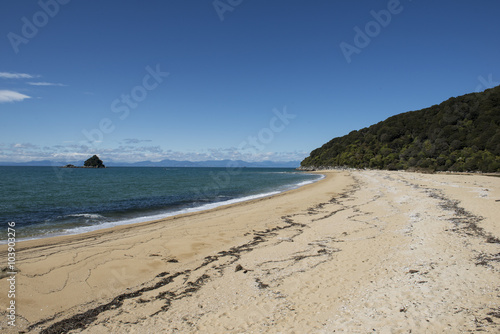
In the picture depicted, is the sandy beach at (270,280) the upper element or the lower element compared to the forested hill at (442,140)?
lower

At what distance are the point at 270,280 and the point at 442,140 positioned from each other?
2637 inches

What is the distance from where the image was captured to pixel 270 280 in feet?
21.6

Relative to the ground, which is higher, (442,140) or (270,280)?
(442,140)

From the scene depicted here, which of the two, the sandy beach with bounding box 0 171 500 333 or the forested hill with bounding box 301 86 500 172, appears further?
the forested hill with bounding box 301 86 500 172

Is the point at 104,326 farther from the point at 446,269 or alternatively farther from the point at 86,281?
the point at 446,269

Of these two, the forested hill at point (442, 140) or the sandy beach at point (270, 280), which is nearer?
the sandy beach at point (270, 280)

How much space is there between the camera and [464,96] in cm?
6856

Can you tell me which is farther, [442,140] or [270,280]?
[442,140]

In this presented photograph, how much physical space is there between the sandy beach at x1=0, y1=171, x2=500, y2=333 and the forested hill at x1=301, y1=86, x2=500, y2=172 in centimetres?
4504

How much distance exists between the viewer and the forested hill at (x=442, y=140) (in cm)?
4688

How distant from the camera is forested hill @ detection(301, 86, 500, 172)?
46.9 metres

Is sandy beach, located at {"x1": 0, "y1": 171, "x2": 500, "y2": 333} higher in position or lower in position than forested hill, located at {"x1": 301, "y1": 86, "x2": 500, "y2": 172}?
lower

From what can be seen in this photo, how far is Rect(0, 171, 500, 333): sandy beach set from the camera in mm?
4723

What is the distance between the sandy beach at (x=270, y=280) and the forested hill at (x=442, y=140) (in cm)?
4504
